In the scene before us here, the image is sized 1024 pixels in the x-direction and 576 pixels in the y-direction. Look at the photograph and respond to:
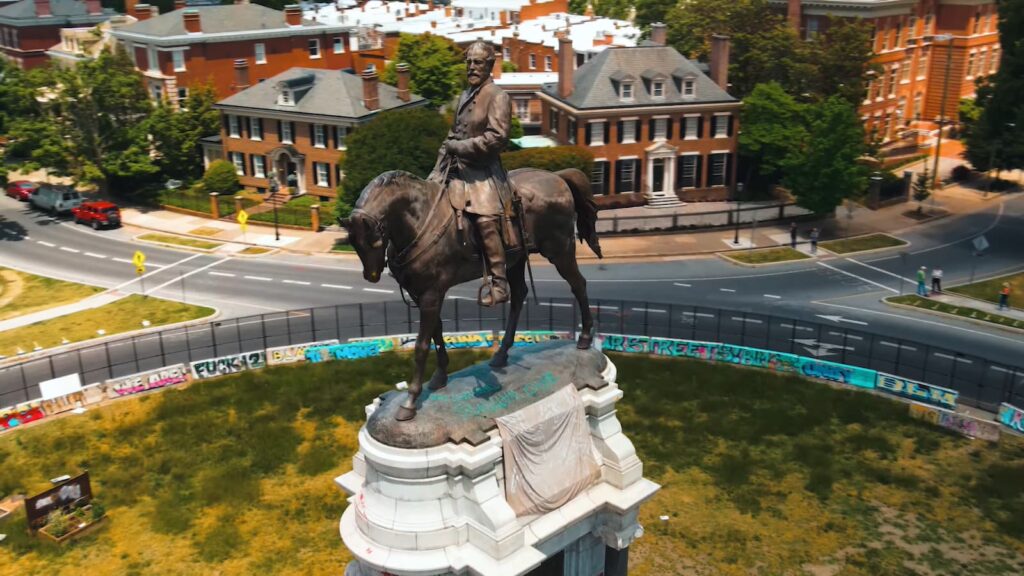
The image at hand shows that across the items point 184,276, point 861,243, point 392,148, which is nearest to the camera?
point 184,276

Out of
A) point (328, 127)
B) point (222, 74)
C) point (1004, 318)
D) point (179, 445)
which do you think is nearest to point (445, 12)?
point (222, 74)

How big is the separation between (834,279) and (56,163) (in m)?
55.6

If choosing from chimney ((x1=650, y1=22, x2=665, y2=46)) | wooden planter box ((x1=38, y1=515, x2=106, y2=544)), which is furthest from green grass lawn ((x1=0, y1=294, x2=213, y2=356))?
chimney ((x1=650, y1=22, x2=665, y2=46))

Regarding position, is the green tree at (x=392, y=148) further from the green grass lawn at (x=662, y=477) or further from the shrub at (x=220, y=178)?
the green grass lawn at (x=662, y=477)

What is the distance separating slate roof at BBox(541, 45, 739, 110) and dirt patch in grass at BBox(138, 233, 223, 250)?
2820 cm

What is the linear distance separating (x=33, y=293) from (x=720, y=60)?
51.2 metres

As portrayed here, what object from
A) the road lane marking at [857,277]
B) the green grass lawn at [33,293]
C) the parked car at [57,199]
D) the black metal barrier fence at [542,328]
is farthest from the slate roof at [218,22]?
the road lane marking at [857,277]

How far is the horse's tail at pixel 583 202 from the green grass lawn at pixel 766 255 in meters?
36.3

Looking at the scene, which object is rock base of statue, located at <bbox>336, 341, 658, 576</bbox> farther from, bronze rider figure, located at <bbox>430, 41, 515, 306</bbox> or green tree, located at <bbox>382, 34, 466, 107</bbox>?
green tree, located at <bbox>382, 34, 466, 107</bbox>

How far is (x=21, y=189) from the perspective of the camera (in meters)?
79.1

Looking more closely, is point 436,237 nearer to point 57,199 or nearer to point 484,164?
point 484,164

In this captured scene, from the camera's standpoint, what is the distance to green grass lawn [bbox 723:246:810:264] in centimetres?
6267

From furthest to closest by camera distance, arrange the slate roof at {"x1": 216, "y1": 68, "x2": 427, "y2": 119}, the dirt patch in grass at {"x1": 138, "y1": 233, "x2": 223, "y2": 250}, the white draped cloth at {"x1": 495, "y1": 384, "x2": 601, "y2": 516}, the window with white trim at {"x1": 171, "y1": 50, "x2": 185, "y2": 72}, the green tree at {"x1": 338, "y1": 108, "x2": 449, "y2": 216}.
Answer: the window with white trim at {"x1": 171, "y1": 50, "x2": 185, "y2": 72} → the slate roof at {"x1": 216, "y1": 68, "x2": 427, "y2": 119} → the dirt patch in grass at {"x1": 138, "y1": 233, "x2": 223, "y2": 250} → the green tree at {"x1": 338, "y1": 108, "x2": 449, "y2": 216} → the white draped cloth at {"x1": 495, "y1": 384, "x2": 601, "y2": 516}

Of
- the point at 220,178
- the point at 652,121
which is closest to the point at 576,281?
the point at 652,121
